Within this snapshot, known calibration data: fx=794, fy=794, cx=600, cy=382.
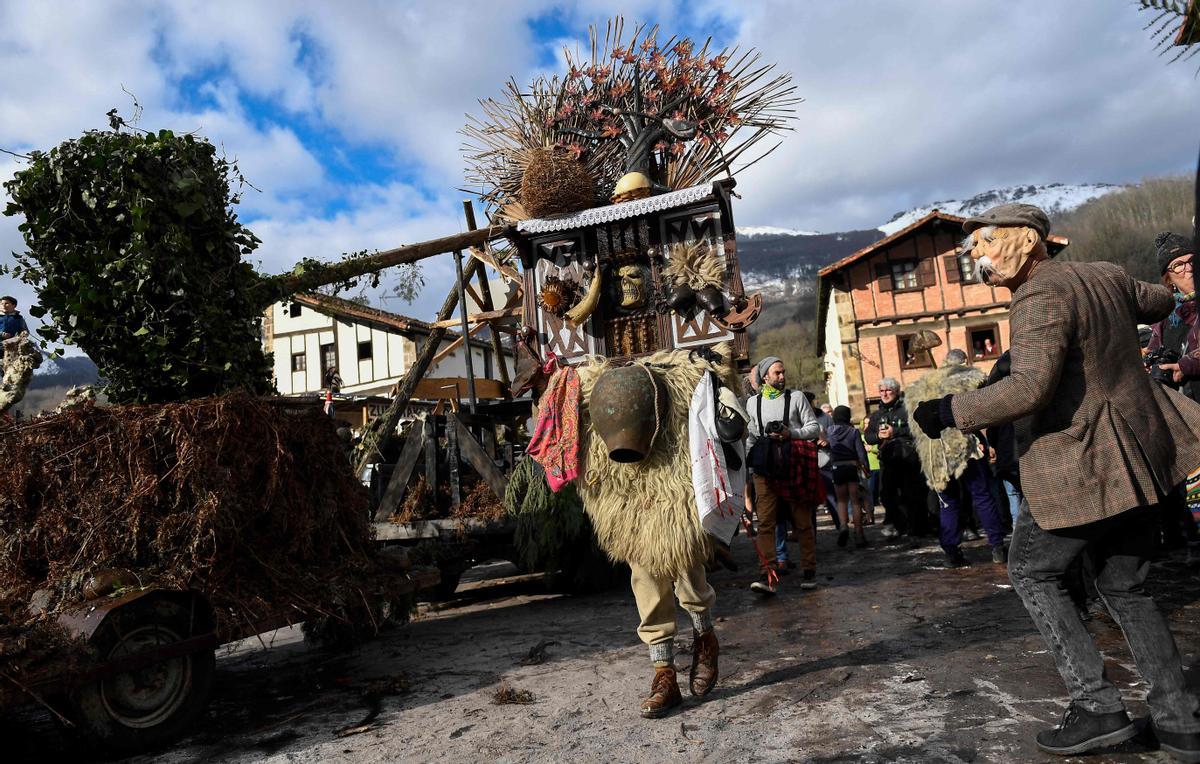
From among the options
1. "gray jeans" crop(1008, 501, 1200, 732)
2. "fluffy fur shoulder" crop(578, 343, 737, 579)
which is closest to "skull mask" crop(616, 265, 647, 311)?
"fluffy fur shoulder" crop(578, 343, 737, 579)

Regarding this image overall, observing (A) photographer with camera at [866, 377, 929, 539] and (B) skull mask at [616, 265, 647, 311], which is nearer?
(A) photographer with camera at [866, 377, 929, 539]

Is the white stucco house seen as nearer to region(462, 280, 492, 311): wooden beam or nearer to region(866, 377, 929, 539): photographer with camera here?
region(462, 280, 492, 311): wooden beam

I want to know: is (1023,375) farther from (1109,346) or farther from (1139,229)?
(1139,229)

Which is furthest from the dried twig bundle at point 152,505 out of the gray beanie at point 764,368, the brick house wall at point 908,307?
the brick house wall at point 908,307

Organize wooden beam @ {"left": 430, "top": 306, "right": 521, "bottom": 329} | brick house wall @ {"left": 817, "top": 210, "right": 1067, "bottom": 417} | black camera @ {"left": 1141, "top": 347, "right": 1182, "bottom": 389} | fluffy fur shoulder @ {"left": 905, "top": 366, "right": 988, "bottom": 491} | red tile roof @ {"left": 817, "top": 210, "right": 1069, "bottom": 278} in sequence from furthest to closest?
brick house wall @ {"left": 817, "top": 210, "right": 1067, "bottom": 417}, red tile roof @ {"left": 817, "top": 210, "right": 1069, "bottom": 278}, wooden beam @ {"left": 430, "top": 306, "right": 521, "bottom": 329}, fluffy fur shoulder @ {"left": 905, "top": 366, "right": 988, "bottom": 491}, black camera @ {"left": 1141, "top": 347, "right": 1182, "bottom": 389}

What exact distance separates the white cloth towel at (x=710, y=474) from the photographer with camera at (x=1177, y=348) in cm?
266

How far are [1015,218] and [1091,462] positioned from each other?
3.05ft

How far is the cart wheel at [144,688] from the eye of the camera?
340 centimetres

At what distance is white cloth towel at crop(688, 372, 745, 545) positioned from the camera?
3746 millimetres

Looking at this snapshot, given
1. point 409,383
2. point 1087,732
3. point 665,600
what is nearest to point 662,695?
point 665,600

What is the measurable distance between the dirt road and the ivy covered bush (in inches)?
73.7

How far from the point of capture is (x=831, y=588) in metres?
6.55

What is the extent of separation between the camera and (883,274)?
30500mm

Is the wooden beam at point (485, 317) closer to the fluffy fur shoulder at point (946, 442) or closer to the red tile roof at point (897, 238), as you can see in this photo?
the fluffy fur shoulder at point (946, 442)
